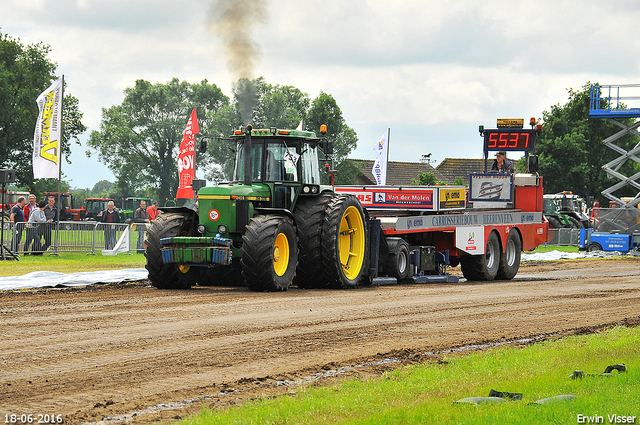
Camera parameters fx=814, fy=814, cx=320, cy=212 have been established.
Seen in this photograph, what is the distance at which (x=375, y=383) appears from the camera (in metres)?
6.74

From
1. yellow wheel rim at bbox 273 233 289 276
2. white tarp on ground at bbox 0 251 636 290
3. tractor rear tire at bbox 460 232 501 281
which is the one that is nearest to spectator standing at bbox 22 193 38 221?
white tarp on ground at bbox 0 251 636 290

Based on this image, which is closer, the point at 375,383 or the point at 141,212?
the point at 375,383

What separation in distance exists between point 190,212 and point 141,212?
13.8m

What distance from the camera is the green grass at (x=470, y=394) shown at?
552 cm

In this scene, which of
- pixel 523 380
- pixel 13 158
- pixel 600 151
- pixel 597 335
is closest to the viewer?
pixel 523 380

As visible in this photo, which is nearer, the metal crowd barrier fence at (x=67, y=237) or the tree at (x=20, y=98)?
the metal crowd barrier fence at (x=67, y=237)

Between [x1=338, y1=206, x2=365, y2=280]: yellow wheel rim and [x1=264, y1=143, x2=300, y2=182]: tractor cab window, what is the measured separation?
134cm

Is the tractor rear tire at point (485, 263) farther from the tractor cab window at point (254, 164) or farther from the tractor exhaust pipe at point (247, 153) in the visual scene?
the tractor exhaust pipe at point (247, 153)

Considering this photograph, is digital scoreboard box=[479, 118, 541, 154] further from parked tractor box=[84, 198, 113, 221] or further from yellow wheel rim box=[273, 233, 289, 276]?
parked tractor box=[84, 198, 113, 221]

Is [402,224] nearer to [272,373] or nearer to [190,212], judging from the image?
[190,212]

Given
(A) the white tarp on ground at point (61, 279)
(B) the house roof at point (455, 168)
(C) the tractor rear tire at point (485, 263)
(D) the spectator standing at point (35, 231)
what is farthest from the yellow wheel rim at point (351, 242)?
(B) the house roof at point (455, 168)

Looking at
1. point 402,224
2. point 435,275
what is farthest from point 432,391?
point 435,275

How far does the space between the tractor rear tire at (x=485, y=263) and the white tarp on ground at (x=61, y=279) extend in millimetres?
7652

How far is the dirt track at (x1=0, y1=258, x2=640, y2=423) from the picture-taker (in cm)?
631
